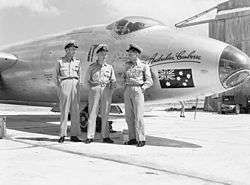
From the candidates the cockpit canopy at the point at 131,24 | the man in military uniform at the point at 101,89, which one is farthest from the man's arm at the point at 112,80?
the cockpit canopy at the point at 131,24

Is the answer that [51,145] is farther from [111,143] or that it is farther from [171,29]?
A: [171,29]

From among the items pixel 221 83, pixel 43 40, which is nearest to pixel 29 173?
pixel 221 83

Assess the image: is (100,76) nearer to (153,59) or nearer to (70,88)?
(70,88)

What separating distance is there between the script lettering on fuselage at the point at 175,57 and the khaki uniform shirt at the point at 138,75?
0.73m

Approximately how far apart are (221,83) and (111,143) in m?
2.80

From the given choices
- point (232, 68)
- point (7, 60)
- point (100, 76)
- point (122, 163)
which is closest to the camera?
point (122, 163)

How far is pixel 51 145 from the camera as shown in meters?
7.93

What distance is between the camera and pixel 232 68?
8.27m

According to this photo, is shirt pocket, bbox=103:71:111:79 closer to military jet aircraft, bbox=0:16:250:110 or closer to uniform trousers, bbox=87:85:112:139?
uniform trousers, bbox=87:85:112:139

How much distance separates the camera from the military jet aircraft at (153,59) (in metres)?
8.45

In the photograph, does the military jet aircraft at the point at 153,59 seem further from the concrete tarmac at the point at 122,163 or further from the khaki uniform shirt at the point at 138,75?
the concrete tarmac at the point at 122,163

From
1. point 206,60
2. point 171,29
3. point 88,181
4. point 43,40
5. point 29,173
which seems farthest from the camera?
point 43,40

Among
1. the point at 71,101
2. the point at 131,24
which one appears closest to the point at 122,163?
the point at 71,101

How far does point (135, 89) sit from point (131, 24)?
273cm
